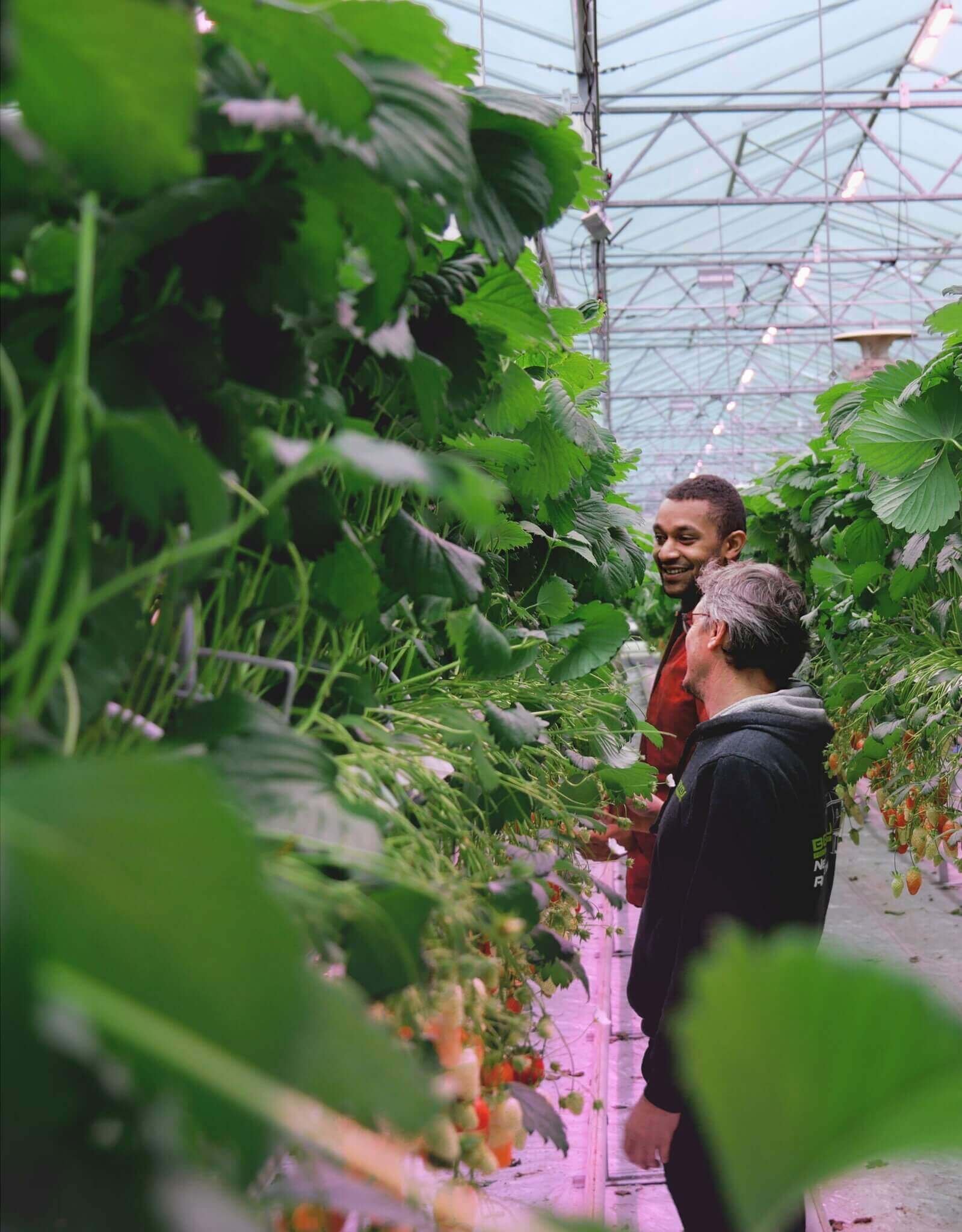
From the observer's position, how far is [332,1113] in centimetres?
32

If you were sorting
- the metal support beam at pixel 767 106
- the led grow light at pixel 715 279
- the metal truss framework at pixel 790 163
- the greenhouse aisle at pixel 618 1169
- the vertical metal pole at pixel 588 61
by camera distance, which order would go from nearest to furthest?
the greenhouse aisle at pixel 618 1169
the vertical metal pole at pixel 588 61
the metal support beam at pixel 767 106
the metal truss framework at pixel 790 163
the led grow light at pixel 715 279

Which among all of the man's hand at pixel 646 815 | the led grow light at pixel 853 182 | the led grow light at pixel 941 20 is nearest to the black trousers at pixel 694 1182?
the man's hand at pixel 646 815

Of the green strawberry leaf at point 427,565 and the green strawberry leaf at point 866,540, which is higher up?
the green strawberry leaf at point 427,565

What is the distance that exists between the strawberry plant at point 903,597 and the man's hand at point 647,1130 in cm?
62

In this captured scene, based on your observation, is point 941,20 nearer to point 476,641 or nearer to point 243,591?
point 476,641

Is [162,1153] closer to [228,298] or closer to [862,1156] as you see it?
[862,1156]

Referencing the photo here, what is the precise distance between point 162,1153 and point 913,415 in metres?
1.96

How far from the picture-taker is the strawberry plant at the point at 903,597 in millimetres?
1971

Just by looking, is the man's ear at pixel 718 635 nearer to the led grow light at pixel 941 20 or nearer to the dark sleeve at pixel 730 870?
the dark sleeve at pixel 730 870

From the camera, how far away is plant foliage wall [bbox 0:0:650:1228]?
0.25 metres

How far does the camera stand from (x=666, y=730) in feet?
7.90

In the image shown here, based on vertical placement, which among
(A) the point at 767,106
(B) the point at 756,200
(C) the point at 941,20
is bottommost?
(B) the point at 756,200

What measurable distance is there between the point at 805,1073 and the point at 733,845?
1.34 m

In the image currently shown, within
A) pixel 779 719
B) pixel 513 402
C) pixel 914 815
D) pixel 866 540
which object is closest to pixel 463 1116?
pixel 513 402
